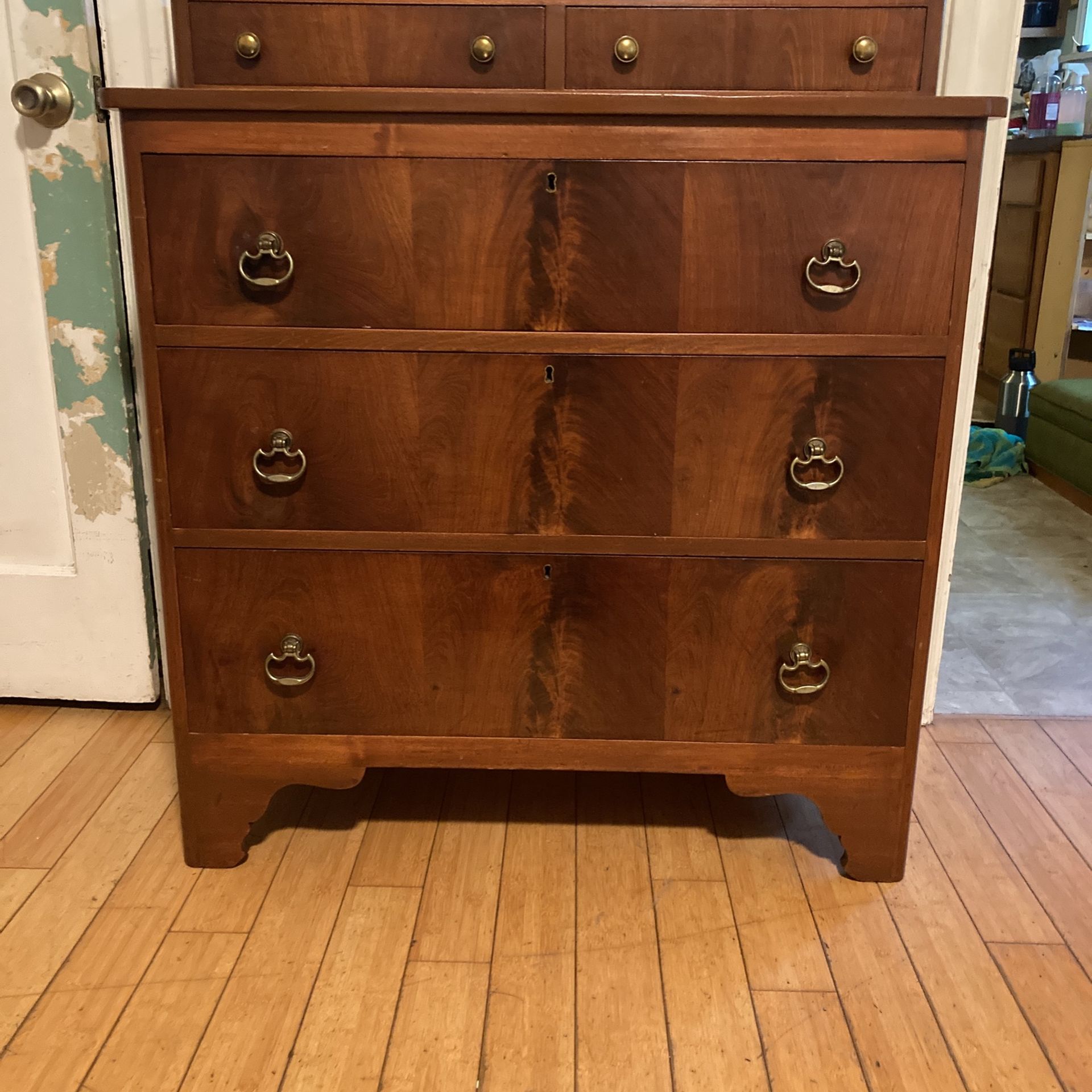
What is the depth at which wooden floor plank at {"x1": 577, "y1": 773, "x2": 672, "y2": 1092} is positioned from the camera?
1.11 m

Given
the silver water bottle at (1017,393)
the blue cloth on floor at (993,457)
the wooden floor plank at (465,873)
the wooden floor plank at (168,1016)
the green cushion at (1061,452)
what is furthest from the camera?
the silver water bottle at (1017,393)

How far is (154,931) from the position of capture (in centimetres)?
130

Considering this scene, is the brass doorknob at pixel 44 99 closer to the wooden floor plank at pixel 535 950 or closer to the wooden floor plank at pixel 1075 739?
the wooden floor plank at pixel 535 950

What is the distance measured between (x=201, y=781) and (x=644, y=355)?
80 centimetres

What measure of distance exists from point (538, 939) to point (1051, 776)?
915 millimetres

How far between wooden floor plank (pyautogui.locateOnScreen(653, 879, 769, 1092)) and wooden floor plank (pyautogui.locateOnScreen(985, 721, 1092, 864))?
555 mm

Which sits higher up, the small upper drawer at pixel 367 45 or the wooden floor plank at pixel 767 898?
the small upper drawer at pixel 367 45

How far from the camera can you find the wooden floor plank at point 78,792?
4.80ft

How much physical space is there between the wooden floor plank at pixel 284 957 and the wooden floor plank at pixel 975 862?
0.83 m

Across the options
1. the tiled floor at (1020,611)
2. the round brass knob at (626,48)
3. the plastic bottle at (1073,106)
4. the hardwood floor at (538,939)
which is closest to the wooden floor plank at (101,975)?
the hardwood floor at (538,939)

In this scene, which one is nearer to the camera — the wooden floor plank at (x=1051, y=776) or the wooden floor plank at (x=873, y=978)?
the wooden floor plank at (x=873, y=978)

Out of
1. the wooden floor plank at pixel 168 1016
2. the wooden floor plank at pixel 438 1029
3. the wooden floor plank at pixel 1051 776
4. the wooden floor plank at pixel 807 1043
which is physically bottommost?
the wooden floor plank at pixel 1051 776

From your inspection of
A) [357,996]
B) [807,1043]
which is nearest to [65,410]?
[357,996]

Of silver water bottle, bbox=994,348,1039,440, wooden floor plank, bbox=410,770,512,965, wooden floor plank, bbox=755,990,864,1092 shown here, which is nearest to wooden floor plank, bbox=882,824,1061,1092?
wooden floor plank, bbox=755,990,864,1092
